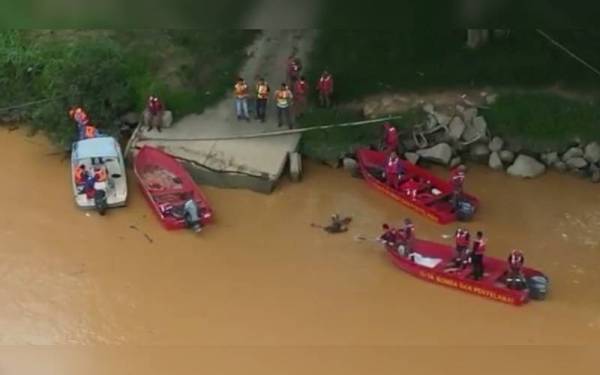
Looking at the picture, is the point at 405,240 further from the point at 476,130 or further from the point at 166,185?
the point at 166,185

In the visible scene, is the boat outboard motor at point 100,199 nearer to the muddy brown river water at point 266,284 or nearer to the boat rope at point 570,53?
the muddy brown river water at point 266,284

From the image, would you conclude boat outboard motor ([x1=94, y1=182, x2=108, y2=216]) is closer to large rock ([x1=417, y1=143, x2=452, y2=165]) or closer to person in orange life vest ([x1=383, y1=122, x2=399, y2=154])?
person in orange life vest ([x1=383, y1=122, x2=399, y2=154])

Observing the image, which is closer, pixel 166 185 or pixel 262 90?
pixel 166 185

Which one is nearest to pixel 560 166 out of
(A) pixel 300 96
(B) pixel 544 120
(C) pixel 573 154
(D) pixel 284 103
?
(C) pixel 573 154

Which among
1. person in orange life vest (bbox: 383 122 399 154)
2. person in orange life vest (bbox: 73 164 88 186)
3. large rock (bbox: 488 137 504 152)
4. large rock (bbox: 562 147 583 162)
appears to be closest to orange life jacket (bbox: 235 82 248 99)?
person in orange life vest (bbox: 383 122 399 154)

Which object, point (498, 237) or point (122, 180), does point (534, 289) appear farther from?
point (122, 180)

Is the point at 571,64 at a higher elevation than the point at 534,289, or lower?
higher

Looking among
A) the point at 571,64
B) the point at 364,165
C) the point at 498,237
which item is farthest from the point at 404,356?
the point at 571,64
